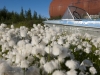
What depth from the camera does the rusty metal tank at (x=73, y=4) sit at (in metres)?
12.8

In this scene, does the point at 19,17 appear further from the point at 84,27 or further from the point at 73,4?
the point at 84,27

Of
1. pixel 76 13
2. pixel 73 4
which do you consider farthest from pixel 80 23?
pixel 73 4

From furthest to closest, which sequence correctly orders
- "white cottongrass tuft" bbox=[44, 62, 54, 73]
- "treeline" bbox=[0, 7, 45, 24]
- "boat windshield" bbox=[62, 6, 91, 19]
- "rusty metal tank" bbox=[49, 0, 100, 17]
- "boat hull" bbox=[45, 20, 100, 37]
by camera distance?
"treeline" bbox=[0, 7, 45, 24], "rusty metal tank" bbox=[49, 0, 100, 17], "boat windshield" bbox=[62, 6, 91, 19], "boat hull" bbox=[45, 20, 100, 37], "white cottongrass tuft" bbox=[44, 62, 54, 73]

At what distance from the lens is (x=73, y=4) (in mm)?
12375

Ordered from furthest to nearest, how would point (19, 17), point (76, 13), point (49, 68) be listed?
point (19, 17)
point (76, 13)
point (49, 68)

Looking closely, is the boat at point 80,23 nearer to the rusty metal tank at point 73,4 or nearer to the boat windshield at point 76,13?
the boat windshield at point 76,13

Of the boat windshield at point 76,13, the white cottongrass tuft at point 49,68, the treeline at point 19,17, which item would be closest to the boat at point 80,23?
the boat windshield at point 76,13

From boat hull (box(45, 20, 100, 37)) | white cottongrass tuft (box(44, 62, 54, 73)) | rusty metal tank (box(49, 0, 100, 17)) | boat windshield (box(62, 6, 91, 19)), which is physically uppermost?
rusty metal tank (box(49, 0, 100, 17))

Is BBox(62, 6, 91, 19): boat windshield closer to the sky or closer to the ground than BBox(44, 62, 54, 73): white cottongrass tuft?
closer to the sky

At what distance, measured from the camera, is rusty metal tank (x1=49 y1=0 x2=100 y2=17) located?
1279 centimetres

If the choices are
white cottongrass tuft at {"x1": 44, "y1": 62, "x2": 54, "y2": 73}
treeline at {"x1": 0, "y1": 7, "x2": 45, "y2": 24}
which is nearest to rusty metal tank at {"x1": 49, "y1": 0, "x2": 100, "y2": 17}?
treeline at {"x1": 0, "y1": 7, "x2": 45, "y2": 24}

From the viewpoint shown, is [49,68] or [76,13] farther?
[76,13]

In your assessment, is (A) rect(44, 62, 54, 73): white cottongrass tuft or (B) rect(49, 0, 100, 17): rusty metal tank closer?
(A) rect(44, 62, 54, 73): white cottongrass tuft

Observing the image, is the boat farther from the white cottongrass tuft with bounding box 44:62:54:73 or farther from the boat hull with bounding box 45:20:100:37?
the white cottongrass tuft with bounding box 44:62:54:73
